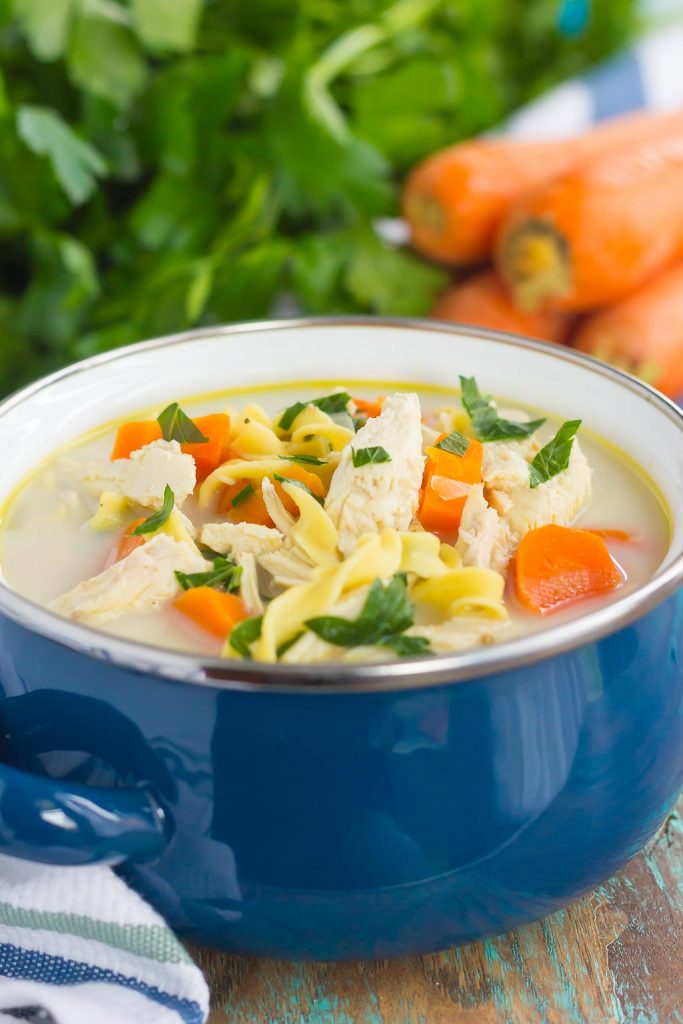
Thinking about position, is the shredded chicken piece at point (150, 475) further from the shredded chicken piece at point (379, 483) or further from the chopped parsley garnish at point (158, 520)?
the shredded chicken piece at point (379, 483)

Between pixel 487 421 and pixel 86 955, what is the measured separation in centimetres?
99

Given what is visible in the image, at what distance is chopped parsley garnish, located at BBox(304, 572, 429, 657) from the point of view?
4.73 ft

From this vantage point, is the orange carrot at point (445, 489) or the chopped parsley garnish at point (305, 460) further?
the chopped parsley garnish at point (305, 460)

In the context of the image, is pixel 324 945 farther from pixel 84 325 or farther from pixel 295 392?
pixel 84 325

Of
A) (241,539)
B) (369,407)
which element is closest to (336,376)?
(369,407)

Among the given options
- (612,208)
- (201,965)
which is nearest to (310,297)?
(612,208)

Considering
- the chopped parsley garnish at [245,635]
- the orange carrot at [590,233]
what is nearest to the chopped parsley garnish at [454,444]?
the chopped parsley garnish at [245,635]

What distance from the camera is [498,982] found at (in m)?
1.56

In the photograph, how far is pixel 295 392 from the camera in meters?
2.26

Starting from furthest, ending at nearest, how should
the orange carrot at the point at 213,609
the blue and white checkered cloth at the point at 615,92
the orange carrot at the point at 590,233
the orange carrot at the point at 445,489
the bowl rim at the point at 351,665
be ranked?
the blue and white checkered cloth at the point at 615,92
the orange carrot at the point at 590,233
the orange carrot at the point at 445,489
the orange carrot at the point at 213,609
the bowl rim at the point at 351,665

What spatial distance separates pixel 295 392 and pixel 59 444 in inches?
17.5

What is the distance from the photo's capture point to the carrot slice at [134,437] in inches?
79.7

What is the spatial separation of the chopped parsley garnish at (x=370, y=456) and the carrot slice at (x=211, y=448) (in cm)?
29

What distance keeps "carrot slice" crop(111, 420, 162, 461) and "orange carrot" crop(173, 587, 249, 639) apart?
50 centimetres
